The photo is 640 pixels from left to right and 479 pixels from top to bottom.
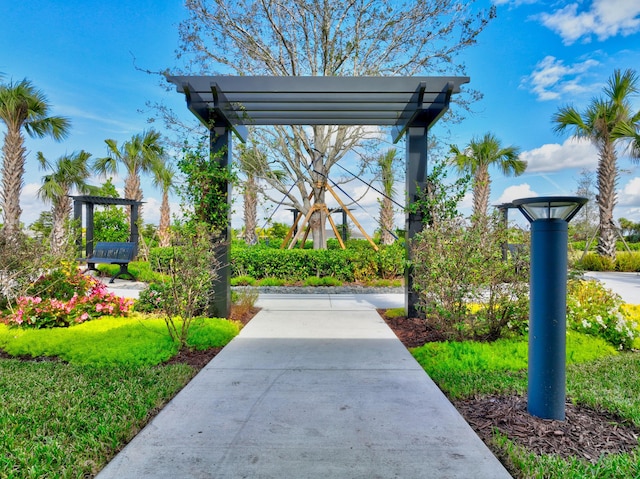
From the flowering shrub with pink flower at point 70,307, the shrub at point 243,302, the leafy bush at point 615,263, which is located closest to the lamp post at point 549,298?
the shrub at point 243,302

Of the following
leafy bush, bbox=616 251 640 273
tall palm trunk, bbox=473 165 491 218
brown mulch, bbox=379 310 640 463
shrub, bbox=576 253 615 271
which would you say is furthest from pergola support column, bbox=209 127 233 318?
leafy bush, bbox=616 251 640 273

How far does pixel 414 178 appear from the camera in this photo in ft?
18.9

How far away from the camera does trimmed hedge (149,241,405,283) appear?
30.7 feet

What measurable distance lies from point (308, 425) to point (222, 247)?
3.53 meters

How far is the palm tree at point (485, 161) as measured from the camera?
16031 mm

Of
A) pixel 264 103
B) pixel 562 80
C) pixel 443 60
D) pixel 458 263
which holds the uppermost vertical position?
pixel 443 60

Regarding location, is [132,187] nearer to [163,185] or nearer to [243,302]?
[163,185]

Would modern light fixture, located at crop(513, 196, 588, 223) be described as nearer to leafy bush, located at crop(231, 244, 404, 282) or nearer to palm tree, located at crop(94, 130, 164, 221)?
leafy bush, located at crop(231, 244, 404, 282)

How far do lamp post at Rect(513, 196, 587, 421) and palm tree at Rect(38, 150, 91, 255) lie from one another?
16.6 meters

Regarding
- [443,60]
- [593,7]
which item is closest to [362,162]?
[443,60]

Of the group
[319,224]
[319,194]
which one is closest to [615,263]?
[319,224]

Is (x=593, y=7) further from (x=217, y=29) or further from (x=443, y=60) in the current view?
(x=217, y=29)

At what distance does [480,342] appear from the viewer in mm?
4270

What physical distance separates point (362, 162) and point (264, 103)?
21.2 feet
